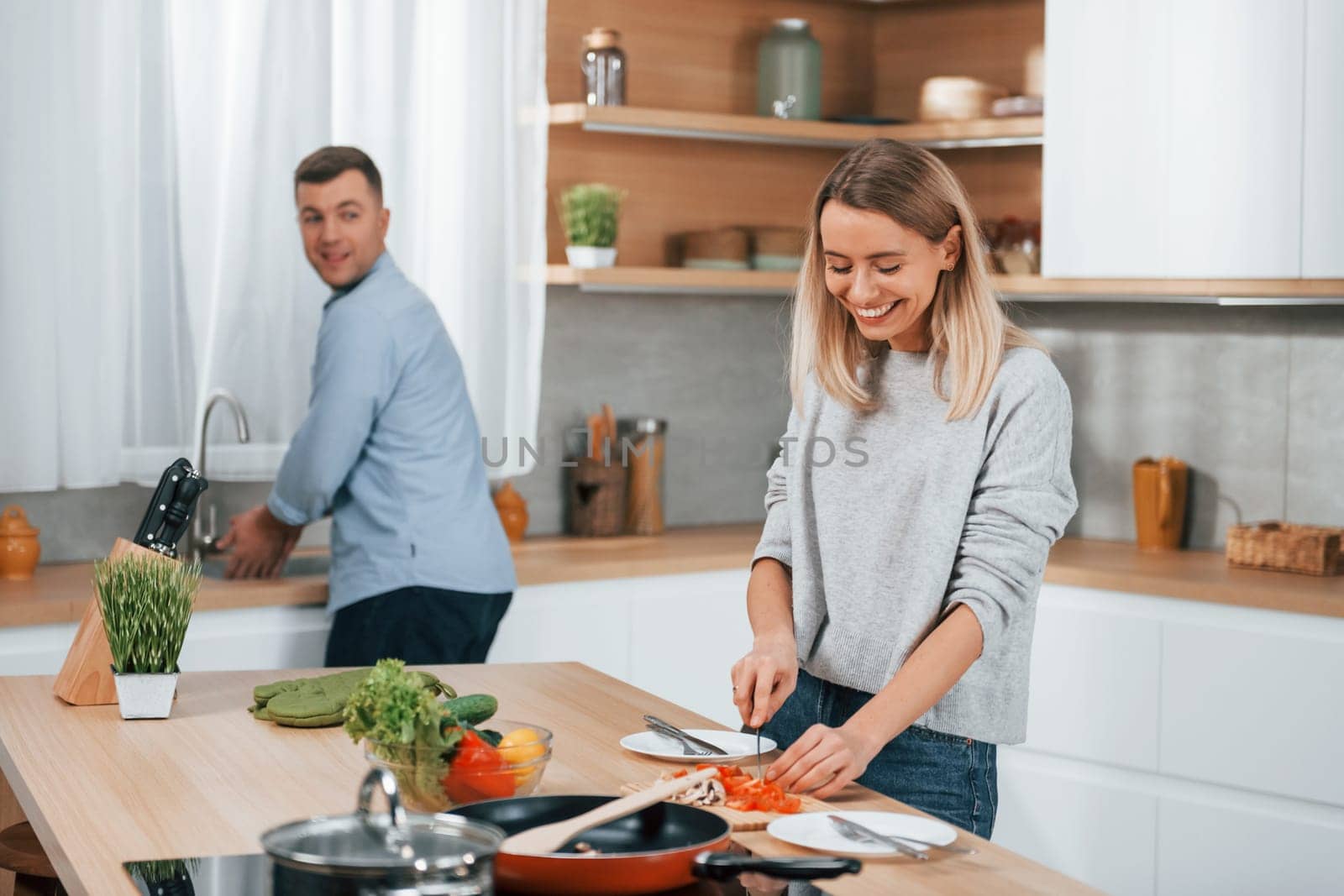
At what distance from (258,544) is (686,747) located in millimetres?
1807

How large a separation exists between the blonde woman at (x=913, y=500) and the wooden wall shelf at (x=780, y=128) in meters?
1.90

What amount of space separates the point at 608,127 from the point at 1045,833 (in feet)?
6.68

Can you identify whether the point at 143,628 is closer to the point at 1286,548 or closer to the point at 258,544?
the point at 258,544

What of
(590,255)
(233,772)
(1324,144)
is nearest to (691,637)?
(590,255)

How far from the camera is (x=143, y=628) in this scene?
2.05 meters

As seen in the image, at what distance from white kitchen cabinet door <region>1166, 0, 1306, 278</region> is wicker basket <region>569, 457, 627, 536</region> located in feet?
4.99

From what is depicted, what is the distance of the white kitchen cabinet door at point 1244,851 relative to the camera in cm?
323

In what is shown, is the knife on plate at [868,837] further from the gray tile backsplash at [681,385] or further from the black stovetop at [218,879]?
the gray tile backsplash at [681,385]

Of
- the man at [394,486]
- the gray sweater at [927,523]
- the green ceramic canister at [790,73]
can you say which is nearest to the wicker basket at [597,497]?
the man at [394,486]

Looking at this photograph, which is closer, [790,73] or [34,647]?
[34,647]

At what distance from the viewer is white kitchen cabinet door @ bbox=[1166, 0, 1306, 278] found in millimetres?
3480

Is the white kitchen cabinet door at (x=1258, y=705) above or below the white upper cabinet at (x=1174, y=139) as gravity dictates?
below

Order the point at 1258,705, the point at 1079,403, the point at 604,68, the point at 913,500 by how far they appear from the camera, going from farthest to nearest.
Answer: the point at 1079,403
the point at 604,68
the point at 1258,705
the point at 913,500

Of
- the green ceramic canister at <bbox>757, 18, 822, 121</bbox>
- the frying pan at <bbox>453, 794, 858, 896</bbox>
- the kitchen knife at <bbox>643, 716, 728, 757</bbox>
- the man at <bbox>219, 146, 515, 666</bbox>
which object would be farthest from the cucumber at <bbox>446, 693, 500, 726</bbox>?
the green ceramic canister at <bbox>757, 18, 822, 121</bbox>
